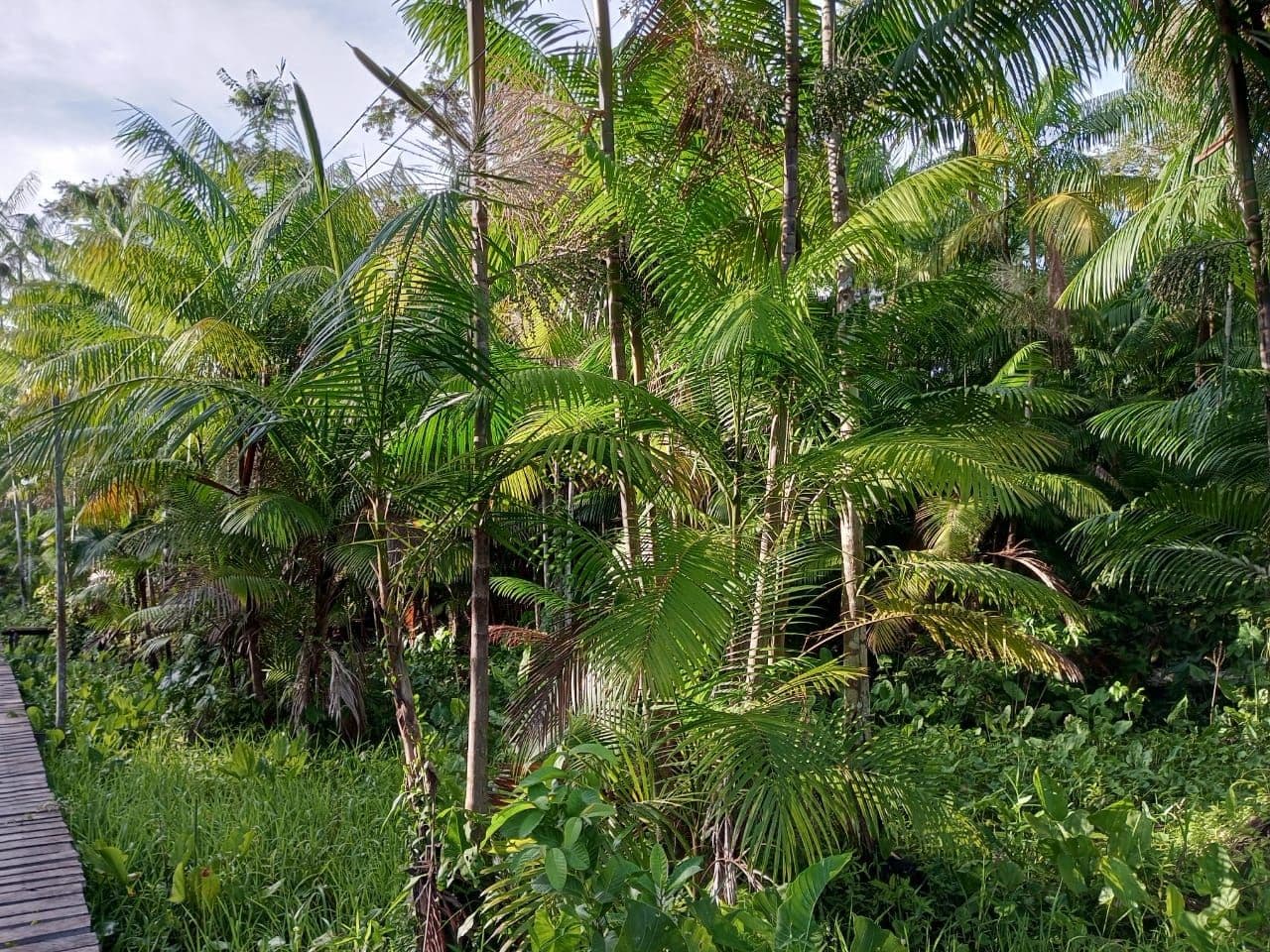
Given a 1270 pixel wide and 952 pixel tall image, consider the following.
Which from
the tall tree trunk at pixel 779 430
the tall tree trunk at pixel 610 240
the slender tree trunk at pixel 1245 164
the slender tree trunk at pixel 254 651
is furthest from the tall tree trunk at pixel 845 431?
the slender tree trunk at pixel 254 651

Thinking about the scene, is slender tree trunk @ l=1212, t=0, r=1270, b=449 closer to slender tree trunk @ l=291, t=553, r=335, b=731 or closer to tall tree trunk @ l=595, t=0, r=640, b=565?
tall tree trunk @ l=595, t=0, r=640, b=565

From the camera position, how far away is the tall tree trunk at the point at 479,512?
3.51m

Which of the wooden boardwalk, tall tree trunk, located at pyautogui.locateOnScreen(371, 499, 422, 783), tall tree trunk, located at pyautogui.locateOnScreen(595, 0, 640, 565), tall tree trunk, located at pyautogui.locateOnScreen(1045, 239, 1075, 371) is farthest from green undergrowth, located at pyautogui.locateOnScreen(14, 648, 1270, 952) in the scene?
tall tree trunk, located at pyautogui.locateOnScreen(1045, 239, 1075, 371)

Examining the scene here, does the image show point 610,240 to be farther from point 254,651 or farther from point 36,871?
point 254,651

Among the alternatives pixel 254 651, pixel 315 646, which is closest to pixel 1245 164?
Result: pixel 315 646

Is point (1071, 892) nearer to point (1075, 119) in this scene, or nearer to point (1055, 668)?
point (1055, 668)

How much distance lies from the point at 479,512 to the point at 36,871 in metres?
2.38

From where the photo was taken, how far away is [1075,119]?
40.9 feet

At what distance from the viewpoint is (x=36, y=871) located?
12.7ft

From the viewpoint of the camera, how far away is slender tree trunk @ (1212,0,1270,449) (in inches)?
167

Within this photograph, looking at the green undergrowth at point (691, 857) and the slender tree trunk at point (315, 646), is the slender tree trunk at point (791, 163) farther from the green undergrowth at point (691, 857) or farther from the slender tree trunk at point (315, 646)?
the slender tree trunk at point (315, 646)

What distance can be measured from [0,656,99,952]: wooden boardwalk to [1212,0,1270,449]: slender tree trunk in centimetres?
531

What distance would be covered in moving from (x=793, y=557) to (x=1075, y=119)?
11.0 m

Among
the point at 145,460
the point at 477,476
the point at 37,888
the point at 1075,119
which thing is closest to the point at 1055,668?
the point at 477,476
